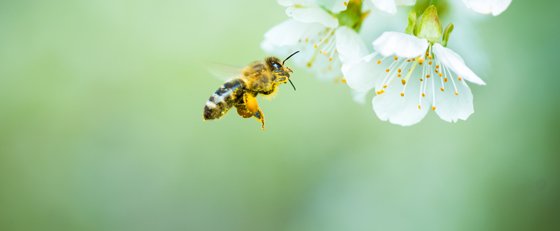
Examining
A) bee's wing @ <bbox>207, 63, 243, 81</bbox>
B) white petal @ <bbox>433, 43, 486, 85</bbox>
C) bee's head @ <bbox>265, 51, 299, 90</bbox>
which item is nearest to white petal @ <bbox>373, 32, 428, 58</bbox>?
white petal @ <bbox>433, 43, 486, 85</bbox>

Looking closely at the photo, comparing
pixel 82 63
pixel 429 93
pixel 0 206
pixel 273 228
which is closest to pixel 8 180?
pixel 0 206

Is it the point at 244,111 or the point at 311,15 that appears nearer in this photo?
the point at 311,15

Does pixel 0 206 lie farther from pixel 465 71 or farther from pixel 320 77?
pixel 465 71

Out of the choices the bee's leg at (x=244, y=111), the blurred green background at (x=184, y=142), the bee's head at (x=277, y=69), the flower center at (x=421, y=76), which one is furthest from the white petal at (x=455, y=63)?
the blurred green background at (x=184, y=142)

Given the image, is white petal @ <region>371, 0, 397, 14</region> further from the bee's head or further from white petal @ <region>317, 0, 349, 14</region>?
the bee's head

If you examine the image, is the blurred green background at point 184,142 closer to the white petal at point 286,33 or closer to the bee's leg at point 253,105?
the white petal at point 286,33

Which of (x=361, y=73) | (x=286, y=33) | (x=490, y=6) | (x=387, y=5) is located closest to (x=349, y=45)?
(x=361, y=73)

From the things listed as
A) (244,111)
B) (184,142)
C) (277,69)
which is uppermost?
(184,142)

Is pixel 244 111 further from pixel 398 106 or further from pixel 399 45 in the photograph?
pixel 399 45
